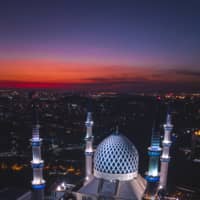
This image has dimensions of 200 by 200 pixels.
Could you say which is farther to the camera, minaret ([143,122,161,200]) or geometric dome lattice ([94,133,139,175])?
geometric dome lattice ([94,133,139,175])

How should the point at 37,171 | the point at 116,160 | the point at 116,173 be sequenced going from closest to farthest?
the point at 37,171 < the point at 116,173 < the point at 116,160

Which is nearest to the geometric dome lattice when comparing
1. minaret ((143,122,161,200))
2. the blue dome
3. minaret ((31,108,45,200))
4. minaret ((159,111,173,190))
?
the blue dome

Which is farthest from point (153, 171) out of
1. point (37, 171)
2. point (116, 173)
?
point (37, 171)

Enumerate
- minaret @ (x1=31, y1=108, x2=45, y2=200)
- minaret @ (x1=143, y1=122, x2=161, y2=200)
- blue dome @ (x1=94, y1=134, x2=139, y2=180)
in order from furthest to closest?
1. blue dome @ (x1=94, y1=134, x2=139, y2=180)
2. minaret @ (x1=31, y1=108, x2=45, y2=200)
3. minaret @ (x1=143, y1=122, x2=161, y2=200)

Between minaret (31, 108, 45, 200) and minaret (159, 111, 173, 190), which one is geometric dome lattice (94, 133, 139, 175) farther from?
minaret (31, 108, 45, 200)

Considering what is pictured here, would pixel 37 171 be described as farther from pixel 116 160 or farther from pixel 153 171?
pixel 153 171

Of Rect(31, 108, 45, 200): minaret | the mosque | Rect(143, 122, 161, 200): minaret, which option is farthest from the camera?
Rect(31, 108, 45, 200): minaret

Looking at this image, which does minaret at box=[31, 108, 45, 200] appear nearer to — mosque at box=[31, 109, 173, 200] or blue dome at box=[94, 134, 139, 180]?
mosque at box=[31, 109, 173, 200]

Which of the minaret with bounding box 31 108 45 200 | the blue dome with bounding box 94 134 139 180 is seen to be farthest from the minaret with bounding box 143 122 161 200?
the minaret with bounding box 31 108 45 200
